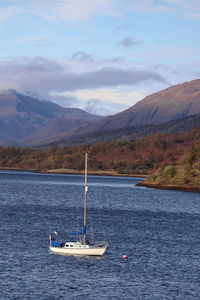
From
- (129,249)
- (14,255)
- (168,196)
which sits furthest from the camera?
(168,196)

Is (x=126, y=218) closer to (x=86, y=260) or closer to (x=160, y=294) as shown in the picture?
(x=86, y=260)

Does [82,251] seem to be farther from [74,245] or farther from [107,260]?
[107,260]

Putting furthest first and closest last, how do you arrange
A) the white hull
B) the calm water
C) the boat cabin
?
Answer: the boat cabin, the white hull, the calm water

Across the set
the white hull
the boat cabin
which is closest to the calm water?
the white hull

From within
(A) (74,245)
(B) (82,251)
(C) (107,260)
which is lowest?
(C) (107,260)

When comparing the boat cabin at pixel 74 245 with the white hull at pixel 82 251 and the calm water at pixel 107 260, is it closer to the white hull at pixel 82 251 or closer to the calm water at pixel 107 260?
the white hull at pixel 82 251

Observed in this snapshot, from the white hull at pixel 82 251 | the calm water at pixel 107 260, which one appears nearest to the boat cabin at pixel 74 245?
the white hull at pixel 82 251

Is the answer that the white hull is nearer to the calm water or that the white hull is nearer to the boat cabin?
the boat cabin

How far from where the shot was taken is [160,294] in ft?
163

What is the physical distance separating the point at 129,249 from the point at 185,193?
119 metres

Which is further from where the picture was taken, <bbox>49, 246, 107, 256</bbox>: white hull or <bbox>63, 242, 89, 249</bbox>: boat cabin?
<bbox>63, 242, 89, 249</bbox>: boat cabin

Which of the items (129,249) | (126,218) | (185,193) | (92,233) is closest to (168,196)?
(185,193)

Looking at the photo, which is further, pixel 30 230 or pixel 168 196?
pixel 168 196

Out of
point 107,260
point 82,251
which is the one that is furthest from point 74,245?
point 107,260
